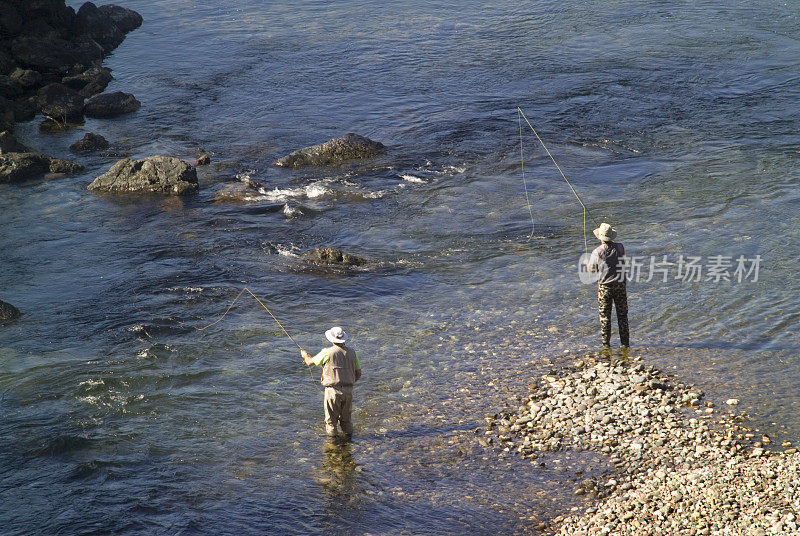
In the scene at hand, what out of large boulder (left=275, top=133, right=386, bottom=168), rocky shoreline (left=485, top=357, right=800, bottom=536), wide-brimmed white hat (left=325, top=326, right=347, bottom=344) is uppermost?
large boulder (left=275, top=133, right=386, bottom=168)

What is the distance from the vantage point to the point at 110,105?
22281 millimetres

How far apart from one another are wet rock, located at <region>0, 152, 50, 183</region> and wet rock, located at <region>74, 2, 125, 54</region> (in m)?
10.4

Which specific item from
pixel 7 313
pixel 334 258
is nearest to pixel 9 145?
pixel 7 313

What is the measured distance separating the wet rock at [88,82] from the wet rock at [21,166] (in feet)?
18.2

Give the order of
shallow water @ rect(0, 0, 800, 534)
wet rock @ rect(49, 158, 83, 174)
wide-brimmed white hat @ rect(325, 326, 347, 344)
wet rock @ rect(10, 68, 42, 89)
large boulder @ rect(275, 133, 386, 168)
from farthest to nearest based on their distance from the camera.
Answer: wet rock @ rect(10, 68, 42, 89) → large boulder @ rect(275, 133, 386, 168) → wet rock @ rect(49, 158, 83, 174) → wide-brimmed white hat @ rect(325, 326, 347, 344) → shallow water @ rect(0, 0, 800, 534)

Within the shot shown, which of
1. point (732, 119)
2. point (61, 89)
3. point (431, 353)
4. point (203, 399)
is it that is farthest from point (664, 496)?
point (61, 89)

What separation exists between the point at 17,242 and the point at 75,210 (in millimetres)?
1652

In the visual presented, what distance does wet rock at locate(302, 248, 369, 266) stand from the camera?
554 inches

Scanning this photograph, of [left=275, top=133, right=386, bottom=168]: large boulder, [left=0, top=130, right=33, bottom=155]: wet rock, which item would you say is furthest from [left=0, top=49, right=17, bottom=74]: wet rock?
[left=275, top=133, right=386, bottom=168]: large boulder

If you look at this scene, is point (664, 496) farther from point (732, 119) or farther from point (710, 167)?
point (732, 119)

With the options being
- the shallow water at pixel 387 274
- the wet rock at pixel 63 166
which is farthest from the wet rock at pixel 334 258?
the wet rock at pixel 63 166

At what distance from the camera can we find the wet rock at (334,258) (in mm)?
14070

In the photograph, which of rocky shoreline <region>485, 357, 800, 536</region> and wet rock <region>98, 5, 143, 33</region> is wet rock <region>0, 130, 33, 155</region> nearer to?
wet rock <region>98, 5, 143, 33</region>

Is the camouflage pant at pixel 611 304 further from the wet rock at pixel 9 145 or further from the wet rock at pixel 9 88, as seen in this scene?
the wet rock at pixel 9 88
